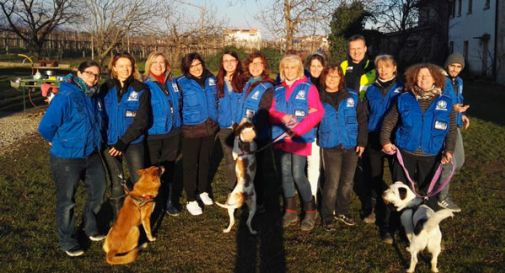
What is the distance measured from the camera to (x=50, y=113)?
3.94 meters

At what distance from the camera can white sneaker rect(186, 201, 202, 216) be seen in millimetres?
5688

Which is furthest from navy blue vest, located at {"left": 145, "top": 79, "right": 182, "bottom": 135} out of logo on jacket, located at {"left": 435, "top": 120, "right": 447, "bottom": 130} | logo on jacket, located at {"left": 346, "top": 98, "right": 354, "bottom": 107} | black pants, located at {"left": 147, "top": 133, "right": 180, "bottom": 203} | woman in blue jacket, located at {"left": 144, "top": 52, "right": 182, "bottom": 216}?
logo on jacket, located at {"left": 435, "top": 120, "right": 447, "bottom": 130}

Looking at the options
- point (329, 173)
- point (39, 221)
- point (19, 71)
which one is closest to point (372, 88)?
point (329, 173)

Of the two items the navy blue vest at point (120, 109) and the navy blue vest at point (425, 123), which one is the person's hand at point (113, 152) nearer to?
the navy blue vest at point (120, 109)

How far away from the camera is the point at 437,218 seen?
374cm

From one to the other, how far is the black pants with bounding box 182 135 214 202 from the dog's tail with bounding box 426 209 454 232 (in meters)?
2.89

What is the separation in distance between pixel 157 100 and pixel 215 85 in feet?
2.86

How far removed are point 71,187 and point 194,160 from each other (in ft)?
5.73

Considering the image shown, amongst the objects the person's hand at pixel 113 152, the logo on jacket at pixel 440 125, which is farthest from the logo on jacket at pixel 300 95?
the person's hand at pixel 113 152

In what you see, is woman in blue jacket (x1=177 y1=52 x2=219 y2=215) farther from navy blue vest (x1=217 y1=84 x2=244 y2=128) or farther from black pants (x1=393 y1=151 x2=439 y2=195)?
black pants (x1=393 y1=151 x2=439 y2=195)

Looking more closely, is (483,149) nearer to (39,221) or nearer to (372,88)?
(372,88)

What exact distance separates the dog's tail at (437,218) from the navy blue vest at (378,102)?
1.44 m

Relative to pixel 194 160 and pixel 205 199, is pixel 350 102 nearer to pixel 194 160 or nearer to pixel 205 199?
pixel 194 160

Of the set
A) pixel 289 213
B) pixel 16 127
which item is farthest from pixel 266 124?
pixel 16 127
